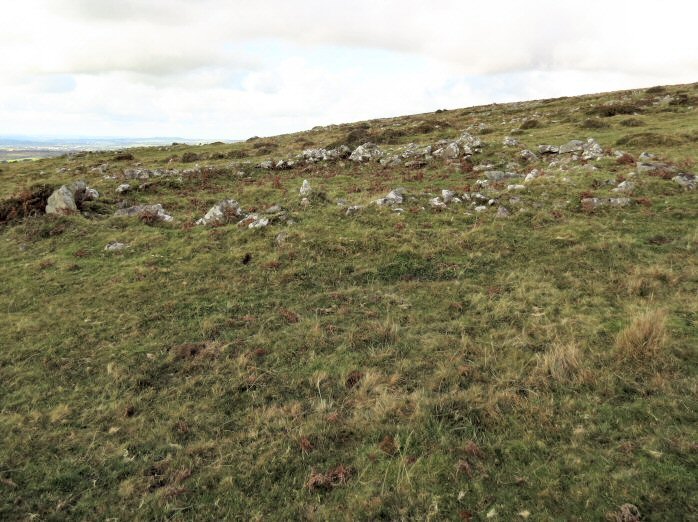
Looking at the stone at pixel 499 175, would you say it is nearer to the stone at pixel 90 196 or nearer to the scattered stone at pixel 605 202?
the scattered stone at pixel 605 202

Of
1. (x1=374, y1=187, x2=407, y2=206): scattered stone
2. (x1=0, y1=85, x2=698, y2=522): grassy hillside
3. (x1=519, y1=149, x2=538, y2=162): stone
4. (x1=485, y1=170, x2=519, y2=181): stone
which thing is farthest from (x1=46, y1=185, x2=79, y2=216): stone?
(x1=519, y1=149, x2=538, y2=162): stone

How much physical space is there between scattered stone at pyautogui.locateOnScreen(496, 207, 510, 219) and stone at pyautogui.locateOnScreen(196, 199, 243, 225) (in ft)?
39.7

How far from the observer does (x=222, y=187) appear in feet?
99.5

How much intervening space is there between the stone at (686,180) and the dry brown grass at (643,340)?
15269mm

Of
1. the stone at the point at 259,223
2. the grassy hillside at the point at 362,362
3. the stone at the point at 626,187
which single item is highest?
the stone at the point at 626,187

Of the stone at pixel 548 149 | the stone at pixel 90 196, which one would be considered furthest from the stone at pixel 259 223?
the stone at pixel 548 149

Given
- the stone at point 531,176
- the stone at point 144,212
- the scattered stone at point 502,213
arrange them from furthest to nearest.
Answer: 1. the stone at point 531,176
2. the stone at point 144,212
3. the scattered stone at point 502,213

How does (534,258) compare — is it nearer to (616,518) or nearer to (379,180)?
(616,518)

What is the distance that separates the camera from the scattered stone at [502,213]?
61.5 feet

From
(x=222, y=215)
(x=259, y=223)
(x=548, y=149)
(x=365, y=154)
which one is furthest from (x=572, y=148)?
(x=222, y=215)

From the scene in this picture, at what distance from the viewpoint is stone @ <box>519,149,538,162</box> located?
30059 mm

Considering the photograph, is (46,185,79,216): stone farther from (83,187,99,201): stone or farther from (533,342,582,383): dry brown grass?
(533,342,582,383): dry brown grass

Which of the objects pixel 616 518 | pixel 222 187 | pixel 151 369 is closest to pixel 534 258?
pixel 616 518

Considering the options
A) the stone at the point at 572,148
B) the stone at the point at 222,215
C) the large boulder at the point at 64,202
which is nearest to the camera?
the stone at the point at 222,215
